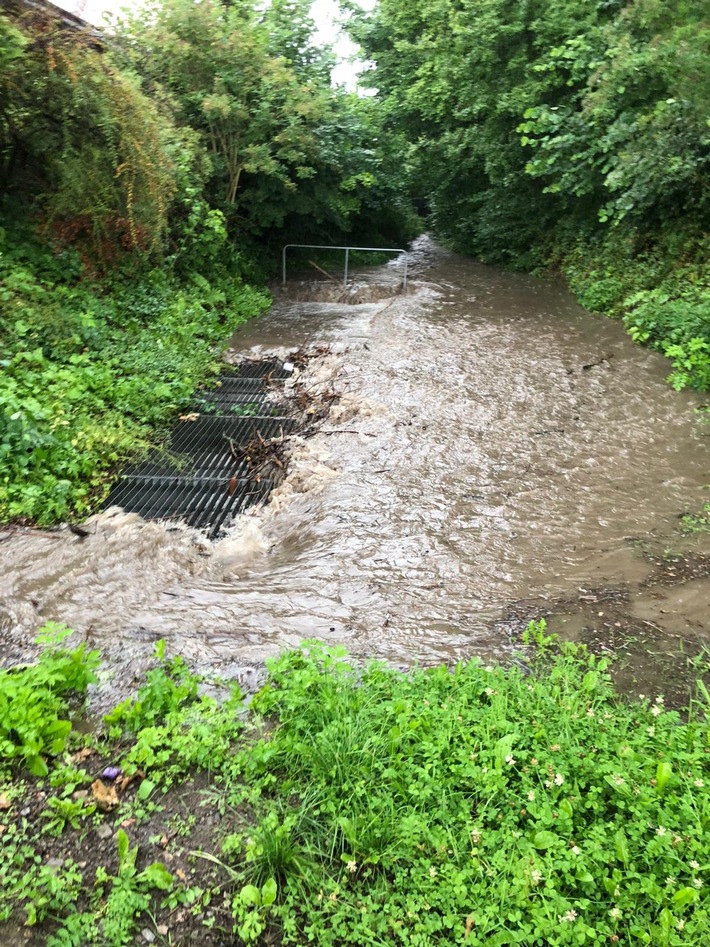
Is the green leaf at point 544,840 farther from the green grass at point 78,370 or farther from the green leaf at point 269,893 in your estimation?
the green grass at point 78,370

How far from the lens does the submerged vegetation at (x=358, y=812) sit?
244 cm

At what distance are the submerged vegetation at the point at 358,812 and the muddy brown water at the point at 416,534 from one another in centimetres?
63

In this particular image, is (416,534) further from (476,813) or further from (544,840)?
(544,840)

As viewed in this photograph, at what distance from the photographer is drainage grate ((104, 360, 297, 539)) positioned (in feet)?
19.6

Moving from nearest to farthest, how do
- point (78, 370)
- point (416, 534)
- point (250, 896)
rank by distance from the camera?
point (250, 896) → point (416, 534) → point (78, 370)

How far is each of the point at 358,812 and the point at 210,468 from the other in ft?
14.9

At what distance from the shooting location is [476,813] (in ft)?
9.16

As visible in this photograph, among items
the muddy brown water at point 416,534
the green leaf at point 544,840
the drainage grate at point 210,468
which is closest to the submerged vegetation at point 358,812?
the green leaf at point 544,840

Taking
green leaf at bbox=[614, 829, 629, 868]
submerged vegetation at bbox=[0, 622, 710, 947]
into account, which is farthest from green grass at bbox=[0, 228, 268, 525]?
green leaf at bbox=[614, 829, 629, 868]


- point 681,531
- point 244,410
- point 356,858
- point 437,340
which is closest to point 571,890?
point 356,858

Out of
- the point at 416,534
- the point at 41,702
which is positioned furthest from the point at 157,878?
the point at 416,534

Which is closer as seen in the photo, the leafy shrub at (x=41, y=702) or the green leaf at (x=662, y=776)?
the green leaf at (x=662, y=776)

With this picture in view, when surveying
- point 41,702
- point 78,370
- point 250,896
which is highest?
point 78,370

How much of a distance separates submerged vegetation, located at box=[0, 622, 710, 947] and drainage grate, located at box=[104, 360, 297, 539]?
2614mm
